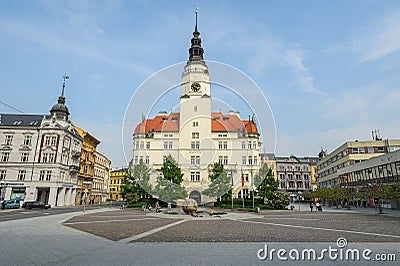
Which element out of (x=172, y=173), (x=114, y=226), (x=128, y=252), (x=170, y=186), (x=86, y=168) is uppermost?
(x=86, y=168)

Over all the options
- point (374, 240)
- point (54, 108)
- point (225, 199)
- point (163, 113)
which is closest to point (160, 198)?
point (225, 199)

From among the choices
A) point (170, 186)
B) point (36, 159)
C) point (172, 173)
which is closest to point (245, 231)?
point (170, 186)

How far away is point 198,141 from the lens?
5634 centimetres

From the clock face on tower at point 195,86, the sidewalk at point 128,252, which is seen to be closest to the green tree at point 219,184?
the clock face on tower at point 195,86

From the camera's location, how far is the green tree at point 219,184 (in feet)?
155

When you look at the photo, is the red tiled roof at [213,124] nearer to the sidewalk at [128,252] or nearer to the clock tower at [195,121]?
the clock tower at [195,121]

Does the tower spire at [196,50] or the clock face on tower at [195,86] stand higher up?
the tower spire at [196,50]

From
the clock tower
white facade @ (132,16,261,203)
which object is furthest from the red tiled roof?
the clock tower

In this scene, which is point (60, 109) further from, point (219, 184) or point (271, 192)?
point (271, 192)

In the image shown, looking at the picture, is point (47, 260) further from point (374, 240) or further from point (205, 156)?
point (205, 156)

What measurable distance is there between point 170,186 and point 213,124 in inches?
752

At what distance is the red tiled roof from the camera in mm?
58219

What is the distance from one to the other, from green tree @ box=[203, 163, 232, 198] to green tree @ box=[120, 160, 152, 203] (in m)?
12.0

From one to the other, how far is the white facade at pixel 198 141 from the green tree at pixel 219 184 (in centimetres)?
500
